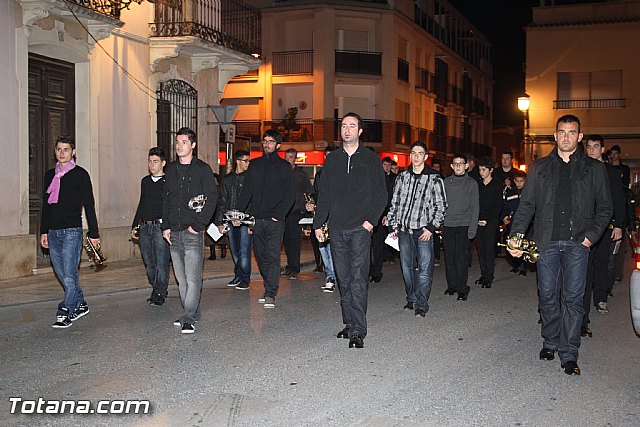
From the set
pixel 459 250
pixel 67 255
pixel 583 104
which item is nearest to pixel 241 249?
pixel 459 250

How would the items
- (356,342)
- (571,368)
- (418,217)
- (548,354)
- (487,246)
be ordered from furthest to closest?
1. (487,246)
2. (418,217)
3. (356,342)
4. (548,354)
5. (571,368)

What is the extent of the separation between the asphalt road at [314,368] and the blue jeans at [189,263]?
302mm

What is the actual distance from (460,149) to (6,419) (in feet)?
170

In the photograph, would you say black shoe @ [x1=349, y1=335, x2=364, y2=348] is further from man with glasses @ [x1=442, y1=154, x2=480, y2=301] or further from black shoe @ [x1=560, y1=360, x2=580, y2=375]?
man with glasses @ [x1=442, y1=154, x2=480, y2=301]

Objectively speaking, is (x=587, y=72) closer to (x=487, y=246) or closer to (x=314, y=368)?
(x=487, y=246)

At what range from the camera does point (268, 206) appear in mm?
10758

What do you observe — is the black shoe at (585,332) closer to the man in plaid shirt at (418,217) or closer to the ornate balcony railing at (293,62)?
the man in plaid shirt at (418,217)

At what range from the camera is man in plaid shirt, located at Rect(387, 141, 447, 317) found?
986 cm

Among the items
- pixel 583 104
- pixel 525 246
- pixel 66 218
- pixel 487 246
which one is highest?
pixel 583 104

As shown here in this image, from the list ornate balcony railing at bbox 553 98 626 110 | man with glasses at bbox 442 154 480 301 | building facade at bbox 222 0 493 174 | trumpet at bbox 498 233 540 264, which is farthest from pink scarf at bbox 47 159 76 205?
ornate balcony railing at bbox 553 98 626 110

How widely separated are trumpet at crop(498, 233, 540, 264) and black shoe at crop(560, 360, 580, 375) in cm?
92

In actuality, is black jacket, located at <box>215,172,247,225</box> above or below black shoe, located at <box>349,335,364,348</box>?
above

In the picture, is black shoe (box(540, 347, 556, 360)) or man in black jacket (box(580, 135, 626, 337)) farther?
man in black jacket (box(580, 135, 626, 337))

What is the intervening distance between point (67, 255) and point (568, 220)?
521 cm
